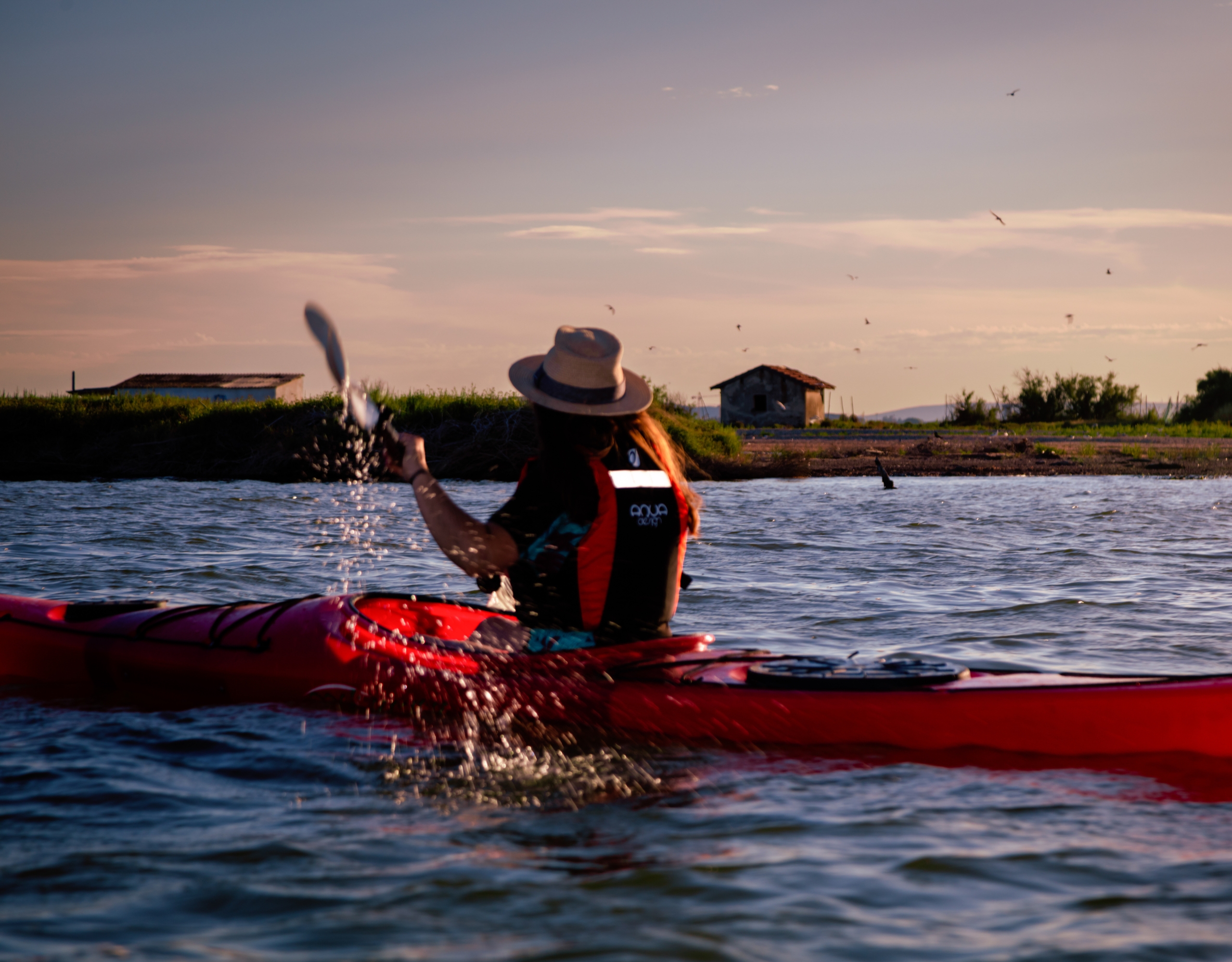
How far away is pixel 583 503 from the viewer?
3.61 metres

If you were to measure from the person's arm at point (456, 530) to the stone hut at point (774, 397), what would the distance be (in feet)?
135

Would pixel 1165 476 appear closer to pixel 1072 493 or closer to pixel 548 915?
pixel 1072 493

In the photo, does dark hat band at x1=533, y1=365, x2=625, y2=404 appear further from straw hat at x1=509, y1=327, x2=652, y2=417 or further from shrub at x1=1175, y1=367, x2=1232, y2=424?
shrub at x1=1175, y1=367, x2=1232, y2=424

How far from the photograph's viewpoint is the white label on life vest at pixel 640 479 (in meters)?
3.65

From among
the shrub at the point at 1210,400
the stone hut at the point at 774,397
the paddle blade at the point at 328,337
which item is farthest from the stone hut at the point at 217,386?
the paddle blade at the point at 328,337

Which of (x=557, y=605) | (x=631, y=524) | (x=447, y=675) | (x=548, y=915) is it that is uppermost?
(x=631, y=524)

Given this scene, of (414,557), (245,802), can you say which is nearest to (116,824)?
(245,802)

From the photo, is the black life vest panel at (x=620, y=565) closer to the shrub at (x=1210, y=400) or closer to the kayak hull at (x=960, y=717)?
the kayak hull at (x=960, y=717)

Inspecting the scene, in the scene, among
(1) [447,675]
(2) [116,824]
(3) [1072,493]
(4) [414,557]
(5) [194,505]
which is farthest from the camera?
(3) [1072,493]

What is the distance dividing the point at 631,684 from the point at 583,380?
1.17 m

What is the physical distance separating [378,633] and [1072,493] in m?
16.9

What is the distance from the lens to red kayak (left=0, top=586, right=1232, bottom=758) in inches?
146

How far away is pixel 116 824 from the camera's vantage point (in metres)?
3.19

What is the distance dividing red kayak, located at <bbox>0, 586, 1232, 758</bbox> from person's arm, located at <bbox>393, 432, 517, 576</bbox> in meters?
0.53
